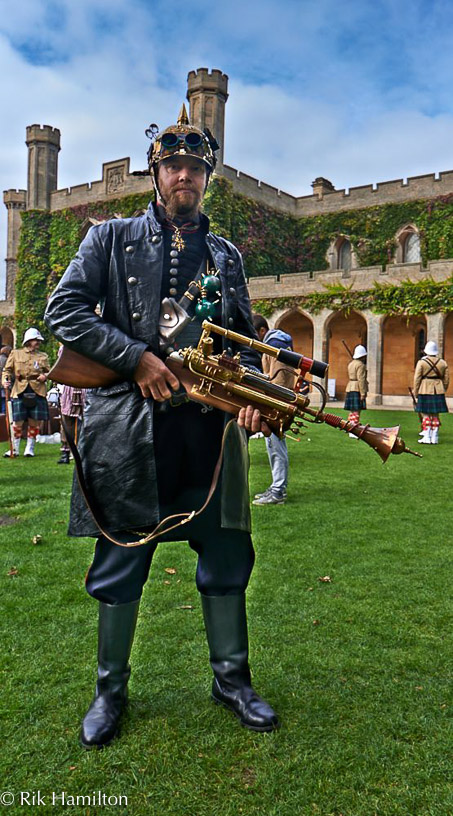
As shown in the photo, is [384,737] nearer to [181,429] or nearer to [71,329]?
[181,429]

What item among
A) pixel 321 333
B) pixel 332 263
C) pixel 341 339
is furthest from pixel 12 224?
pixel 321 333

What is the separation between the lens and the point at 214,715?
2730mm

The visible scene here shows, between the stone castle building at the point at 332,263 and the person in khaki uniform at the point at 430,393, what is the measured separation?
12.3 m

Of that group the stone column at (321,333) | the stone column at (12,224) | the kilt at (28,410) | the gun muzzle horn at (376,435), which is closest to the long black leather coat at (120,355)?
the gun muzzle horn at (376,435)

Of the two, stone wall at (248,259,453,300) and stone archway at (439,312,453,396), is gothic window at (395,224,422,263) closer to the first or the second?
stone archway at (439,312,453,396)

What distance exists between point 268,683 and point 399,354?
28.8 m

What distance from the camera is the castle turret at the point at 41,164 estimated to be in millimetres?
36062

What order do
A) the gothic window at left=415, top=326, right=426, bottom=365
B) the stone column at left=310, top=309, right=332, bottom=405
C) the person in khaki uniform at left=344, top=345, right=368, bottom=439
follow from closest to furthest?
the person in khaki uniform at left=344, top=345, right=368, bottom=439, the stone column at left=310, top=309, right=332, bottom=405, the gothic window at left=415, top=326, right=426, bottom=365

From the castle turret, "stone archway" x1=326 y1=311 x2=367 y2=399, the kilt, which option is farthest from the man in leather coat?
the castle turret

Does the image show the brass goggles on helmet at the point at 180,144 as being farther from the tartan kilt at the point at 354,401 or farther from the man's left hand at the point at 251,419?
the tartan kilt at the point at 354,401

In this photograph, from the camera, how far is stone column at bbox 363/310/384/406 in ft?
87.8

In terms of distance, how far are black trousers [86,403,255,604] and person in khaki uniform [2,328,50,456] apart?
27.3 ft

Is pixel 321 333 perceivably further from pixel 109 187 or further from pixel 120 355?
pixel 120 355

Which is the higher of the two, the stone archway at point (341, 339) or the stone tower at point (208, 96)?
the stone tower at point (208, 96)
